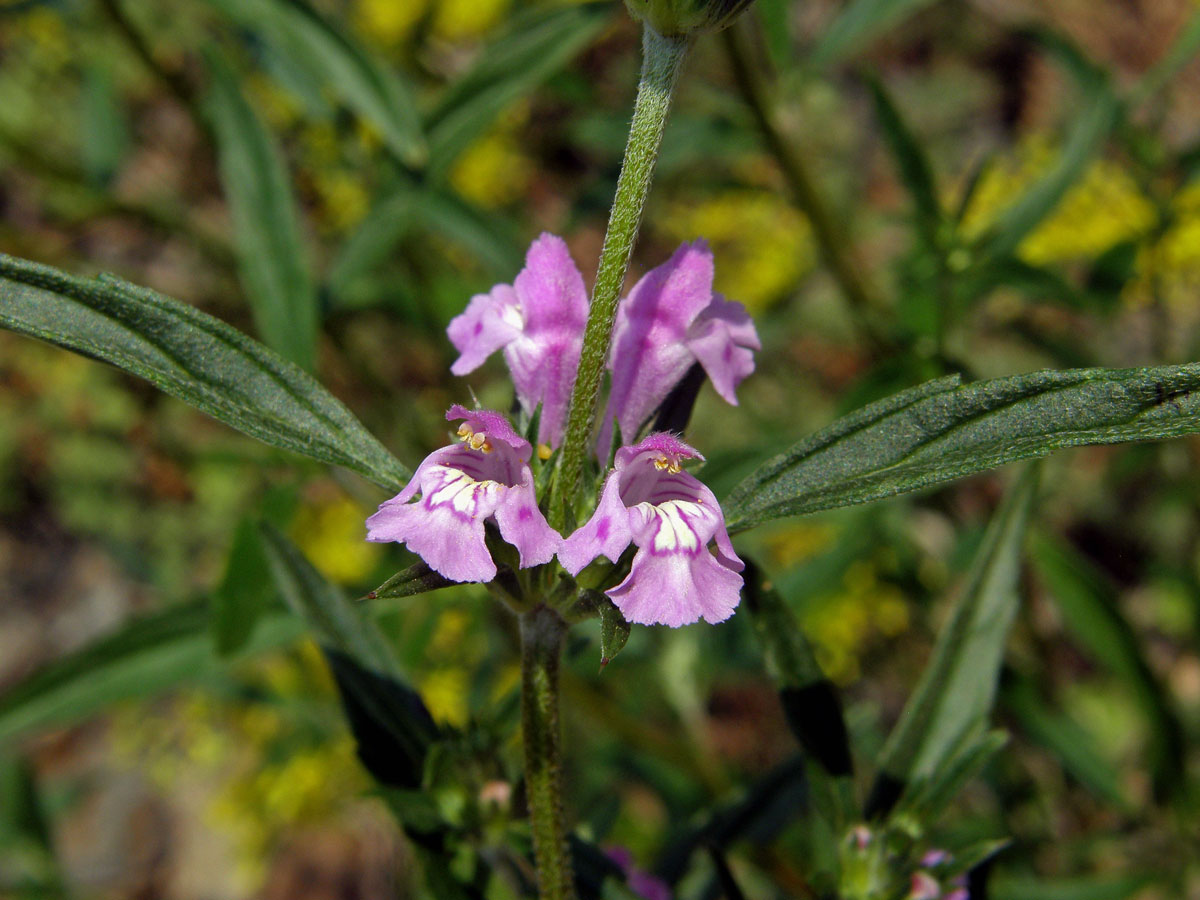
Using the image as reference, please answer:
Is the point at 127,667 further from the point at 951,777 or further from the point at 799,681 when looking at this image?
the point at 951,777

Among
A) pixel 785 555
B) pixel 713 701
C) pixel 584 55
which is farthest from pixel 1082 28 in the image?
pixel 713 701

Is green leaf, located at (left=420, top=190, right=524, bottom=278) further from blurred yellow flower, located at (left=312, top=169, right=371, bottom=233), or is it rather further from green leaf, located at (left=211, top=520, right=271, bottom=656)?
green leaf, located at (left=211, top=520, right=271, bottom=656)

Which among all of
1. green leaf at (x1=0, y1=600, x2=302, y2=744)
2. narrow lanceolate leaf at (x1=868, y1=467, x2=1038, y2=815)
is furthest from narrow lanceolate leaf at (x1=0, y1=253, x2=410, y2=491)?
green leaf at (x1=0, y1=600, x2=302, y2=744)

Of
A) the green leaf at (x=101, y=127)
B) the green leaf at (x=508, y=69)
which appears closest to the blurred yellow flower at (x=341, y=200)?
the green leaf at (x=101, y=127)

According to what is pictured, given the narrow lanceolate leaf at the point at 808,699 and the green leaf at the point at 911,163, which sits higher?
the green leaf at the point at 911,163

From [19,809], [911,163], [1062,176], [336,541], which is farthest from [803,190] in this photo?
[19,809]

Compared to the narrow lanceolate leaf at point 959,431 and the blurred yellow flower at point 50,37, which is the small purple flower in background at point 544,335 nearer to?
the narrow lanceolate leaf at point 959,431

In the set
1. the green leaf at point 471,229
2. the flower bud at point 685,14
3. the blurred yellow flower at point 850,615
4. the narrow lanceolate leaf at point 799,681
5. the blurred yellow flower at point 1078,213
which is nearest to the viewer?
the flower bud at point 685,14
